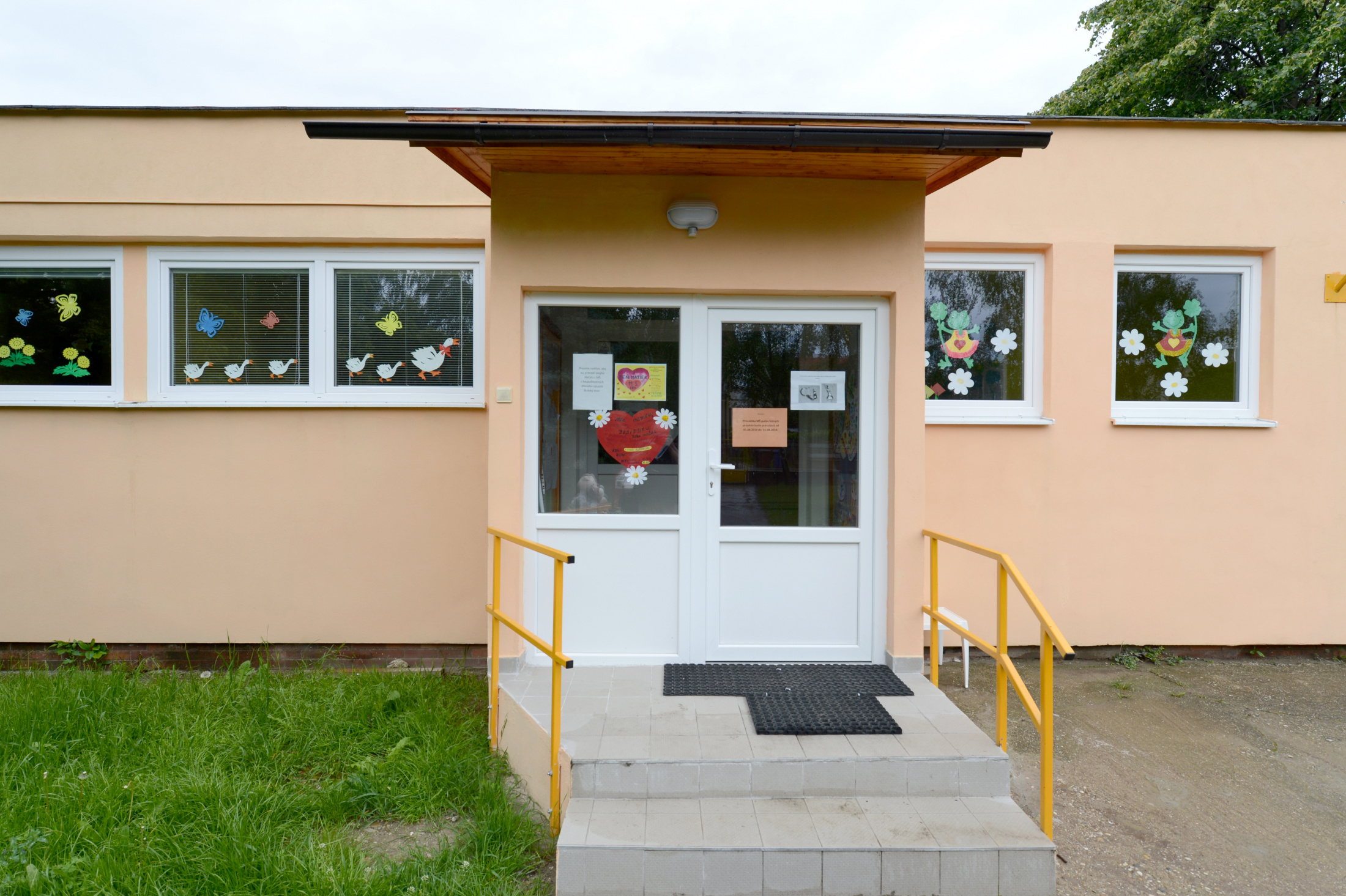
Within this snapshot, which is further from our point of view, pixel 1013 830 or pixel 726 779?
pixel 726 779

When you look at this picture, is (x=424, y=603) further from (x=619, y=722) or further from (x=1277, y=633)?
(x=1277, y=633)

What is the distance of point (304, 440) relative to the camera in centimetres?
502

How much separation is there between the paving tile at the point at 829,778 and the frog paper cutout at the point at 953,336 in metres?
3.15

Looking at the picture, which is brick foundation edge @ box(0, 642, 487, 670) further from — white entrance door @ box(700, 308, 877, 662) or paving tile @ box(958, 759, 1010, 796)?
paving tile @ box(958, 759, 1010, 796)

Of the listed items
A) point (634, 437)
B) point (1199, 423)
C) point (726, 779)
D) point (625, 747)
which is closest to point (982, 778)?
point (726, 779)

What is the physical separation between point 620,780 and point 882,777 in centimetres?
110

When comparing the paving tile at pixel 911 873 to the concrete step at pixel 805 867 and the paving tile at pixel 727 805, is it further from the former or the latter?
the paving tile at pixel 727 805

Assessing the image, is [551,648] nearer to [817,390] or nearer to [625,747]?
[625,747]

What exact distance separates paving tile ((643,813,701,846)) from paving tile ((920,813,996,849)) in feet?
0.76

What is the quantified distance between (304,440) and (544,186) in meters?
2.53

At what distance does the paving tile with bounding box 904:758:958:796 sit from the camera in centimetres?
306

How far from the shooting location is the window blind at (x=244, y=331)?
5105 millimetres

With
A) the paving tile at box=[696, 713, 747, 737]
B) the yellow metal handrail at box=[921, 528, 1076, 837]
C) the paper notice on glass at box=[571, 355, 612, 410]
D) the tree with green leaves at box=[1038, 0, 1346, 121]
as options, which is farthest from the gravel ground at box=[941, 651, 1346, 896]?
the tree with green leaves at box=[1038, 0, 1346, 121]

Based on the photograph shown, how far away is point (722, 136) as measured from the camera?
3.31m
